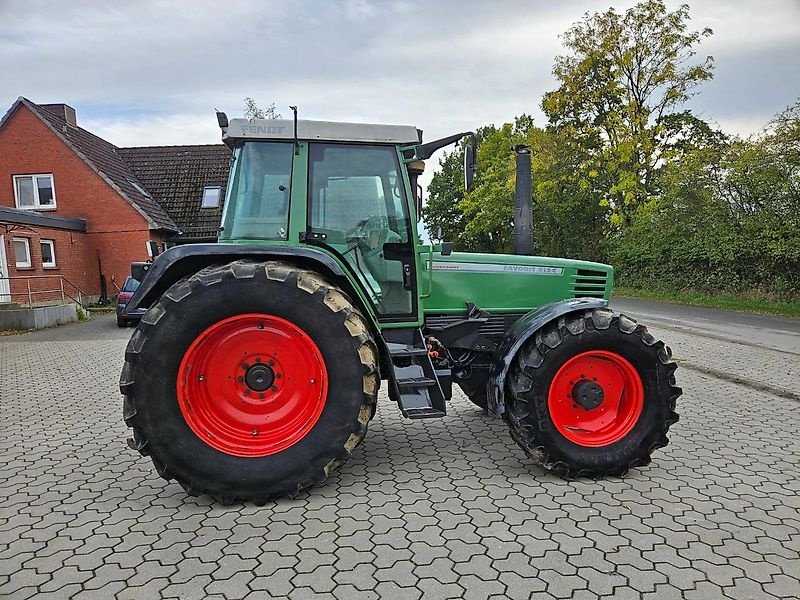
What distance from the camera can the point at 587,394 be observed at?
4004 mm

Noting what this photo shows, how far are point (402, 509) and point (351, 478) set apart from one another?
62 centimetres

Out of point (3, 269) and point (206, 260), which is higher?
point (206, 260)

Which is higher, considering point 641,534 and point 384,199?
point 384,199

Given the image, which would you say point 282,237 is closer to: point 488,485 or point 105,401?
point 488,485

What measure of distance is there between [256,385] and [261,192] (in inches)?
51.7

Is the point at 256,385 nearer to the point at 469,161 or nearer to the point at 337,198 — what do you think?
the point at 337,198

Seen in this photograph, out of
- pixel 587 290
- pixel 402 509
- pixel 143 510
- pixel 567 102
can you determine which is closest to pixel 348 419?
pixel 402 509

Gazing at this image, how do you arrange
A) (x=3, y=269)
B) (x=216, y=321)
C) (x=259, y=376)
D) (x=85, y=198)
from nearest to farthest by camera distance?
(x=216, y=321) → (x=259, y=376) → (x=3, y=269) → (x=85, y=198)

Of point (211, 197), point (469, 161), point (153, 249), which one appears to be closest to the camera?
point (469, 161)

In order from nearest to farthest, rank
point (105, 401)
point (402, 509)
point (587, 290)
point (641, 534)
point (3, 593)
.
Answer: point (3, 593) < point (641, 534) < point (402, 509) < point (587, 290) < point (105, 401)

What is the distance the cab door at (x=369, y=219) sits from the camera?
13.1 ft

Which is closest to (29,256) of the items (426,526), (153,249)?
(153,249)

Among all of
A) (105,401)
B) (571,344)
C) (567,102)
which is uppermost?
(567,102)

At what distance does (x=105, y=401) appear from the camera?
659 cm
